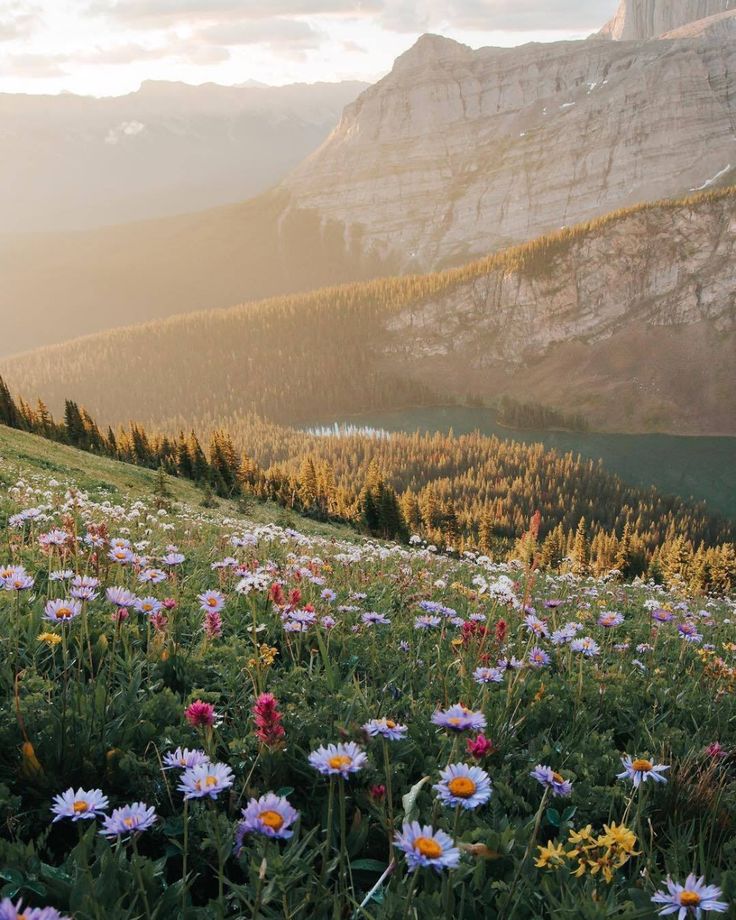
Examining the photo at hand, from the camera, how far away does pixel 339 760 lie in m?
2.17

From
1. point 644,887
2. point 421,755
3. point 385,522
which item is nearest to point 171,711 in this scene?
point 421,755

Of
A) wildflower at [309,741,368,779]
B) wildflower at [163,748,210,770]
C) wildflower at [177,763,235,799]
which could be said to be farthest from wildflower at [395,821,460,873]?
wildflower at [163,748,210,770]

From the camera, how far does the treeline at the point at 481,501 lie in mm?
74625

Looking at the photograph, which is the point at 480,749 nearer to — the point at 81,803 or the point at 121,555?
the point at 81,803

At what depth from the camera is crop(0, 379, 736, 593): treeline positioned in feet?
245

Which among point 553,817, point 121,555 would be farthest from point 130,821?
point 121,555

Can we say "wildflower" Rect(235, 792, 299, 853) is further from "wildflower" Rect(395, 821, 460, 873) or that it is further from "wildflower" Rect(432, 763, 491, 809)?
"wildflower" Rect(432, 763, 491, 809)

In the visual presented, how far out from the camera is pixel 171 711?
3.65 meters

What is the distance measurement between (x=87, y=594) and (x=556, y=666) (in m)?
3.95

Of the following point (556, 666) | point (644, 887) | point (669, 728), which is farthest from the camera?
point (556, 666)

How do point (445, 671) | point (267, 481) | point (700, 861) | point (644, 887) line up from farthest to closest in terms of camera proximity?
point (267, 481), point (445, 671), point (700, 861), point (644, 887)

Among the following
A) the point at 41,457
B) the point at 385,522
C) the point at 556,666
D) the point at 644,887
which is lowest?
the point at 385,522

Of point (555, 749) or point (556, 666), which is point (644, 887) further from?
point (556, 666)

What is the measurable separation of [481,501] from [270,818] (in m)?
163
